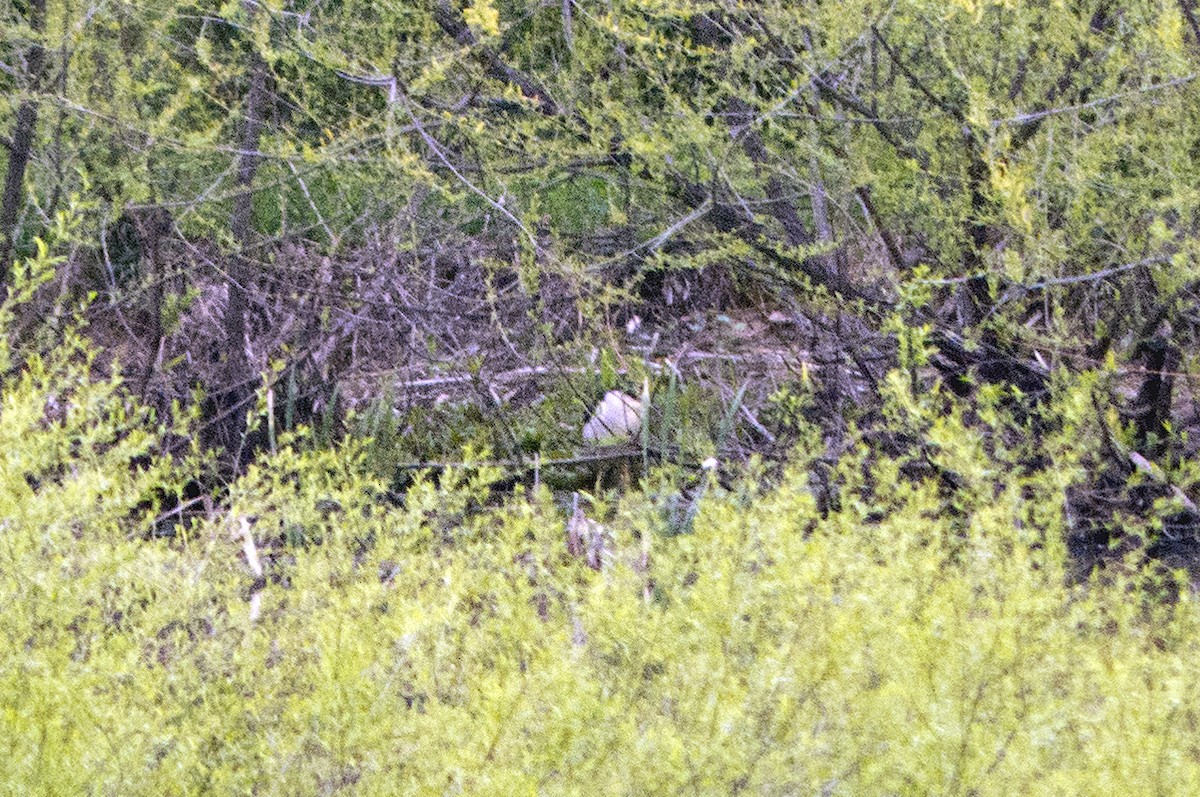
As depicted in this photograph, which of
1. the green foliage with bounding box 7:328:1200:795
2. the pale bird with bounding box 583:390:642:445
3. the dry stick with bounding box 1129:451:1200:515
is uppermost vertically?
the green foliage with bounding box 7:328:1200:795

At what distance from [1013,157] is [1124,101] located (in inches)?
12.9

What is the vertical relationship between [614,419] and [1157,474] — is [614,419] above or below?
below

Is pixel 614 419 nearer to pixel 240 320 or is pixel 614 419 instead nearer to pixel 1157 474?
pixel 240 320

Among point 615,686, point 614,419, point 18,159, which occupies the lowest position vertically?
point 614,419

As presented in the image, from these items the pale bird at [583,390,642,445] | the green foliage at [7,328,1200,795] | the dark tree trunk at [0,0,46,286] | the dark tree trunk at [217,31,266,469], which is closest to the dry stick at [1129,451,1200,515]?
the green foliage at [7,328,1200,795]

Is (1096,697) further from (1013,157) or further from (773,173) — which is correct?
(773,173)

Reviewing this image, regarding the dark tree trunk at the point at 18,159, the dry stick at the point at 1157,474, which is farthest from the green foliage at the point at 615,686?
the dark tree trunk at the point at 18,159

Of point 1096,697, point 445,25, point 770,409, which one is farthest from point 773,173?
point 1096,697

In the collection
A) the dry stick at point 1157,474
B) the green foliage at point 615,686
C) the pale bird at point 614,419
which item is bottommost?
the pale bird at point 614,419

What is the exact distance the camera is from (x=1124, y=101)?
3836 mm

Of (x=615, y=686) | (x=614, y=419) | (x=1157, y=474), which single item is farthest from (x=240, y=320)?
(x=615, y=686)

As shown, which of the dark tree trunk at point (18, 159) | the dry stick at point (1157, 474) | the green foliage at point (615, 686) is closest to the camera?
the green foliage at point (615, 686)

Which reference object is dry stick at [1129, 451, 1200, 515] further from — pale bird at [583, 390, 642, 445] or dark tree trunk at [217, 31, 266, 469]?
dark tree trunk at [217, 31, 266, 469]

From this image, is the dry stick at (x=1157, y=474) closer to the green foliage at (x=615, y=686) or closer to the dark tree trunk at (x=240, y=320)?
the green foliage at (x=615, y=686)
